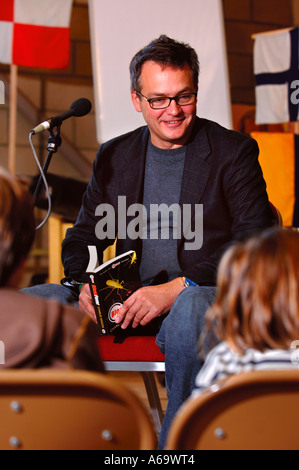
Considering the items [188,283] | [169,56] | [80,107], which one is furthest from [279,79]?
[188,283]

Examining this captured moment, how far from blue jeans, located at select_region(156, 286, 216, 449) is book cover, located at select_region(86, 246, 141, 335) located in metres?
0.21

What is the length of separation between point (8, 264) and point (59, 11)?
10.0 ft

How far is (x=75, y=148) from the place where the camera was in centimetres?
468

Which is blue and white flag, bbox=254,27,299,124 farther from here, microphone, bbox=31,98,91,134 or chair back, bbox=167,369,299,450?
chair back, bbox=167,369,299,450

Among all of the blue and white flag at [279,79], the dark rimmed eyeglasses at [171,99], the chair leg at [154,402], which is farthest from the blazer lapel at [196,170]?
the blue and white flag at [279,79]

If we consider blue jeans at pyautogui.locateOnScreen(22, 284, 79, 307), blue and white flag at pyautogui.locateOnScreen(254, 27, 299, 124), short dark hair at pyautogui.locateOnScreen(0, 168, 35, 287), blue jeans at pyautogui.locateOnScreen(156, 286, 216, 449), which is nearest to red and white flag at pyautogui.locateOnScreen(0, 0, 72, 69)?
blue and white flag at pyautogui.locateOnScreen(254, 27, 299, 124)

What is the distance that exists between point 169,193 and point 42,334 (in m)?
1.14

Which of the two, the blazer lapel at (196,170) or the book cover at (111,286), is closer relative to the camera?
the book cover at (111,286)

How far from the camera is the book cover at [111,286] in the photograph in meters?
1.53

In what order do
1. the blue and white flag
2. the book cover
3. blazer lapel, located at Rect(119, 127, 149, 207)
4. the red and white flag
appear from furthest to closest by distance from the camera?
1. the blue and white flag
2. the red and white flag
3. blazer lapel, located at Rect(119, 127, 149, 207)
4. the book cover

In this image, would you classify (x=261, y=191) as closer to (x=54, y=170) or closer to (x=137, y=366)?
(x=137, y=366)

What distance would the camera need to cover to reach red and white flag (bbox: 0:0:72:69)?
131 inches

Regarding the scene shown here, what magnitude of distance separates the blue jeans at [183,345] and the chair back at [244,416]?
56 cm

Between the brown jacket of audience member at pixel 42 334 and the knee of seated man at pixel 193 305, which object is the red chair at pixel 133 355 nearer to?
the knee of seated man at pixel 193 305
